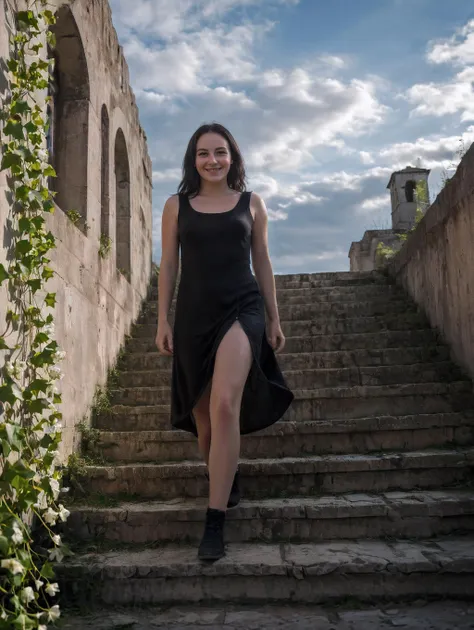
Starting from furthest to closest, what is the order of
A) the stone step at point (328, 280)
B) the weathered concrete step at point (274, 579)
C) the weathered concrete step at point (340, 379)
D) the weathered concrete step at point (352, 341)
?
the stone step at point (328, 280) → the weathered concrete step at point (352, 341) → the weathered concrete step at point (340, 379) → the weathered concrete step at point (274, 579)

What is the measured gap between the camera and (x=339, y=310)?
263 inches

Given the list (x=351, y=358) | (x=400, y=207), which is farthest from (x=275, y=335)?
(x=400, y=207)

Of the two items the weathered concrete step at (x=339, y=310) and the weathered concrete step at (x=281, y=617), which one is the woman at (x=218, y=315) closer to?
the weathered concrete step at (x=281, y=617)

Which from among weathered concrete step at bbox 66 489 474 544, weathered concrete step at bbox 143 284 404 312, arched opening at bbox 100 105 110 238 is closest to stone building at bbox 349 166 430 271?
weathered concrete step at bbox 143 284 404 312

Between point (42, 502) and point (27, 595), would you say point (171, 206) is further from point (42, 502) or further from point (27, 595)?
point (27, 595)

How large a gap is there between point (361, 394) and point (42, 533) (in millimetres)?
2449

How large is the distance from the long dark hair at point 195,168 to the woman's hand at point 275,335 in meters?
0.76

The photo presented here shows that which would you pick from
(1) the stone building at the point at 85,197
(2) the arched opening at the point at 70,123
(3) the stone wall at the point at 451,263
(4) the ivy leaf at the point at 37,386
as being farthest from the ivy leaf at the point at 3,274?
(3) the stone wall at the point at 451,263

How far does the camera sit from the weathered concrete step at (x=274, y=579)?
2801 mm

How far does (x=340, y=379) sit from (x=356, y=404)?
1.46 ft

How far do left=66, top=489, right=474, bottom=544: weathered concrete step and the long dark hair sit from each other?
1.71m

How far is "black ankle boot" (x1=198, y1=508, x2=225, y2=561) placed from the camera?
292cm

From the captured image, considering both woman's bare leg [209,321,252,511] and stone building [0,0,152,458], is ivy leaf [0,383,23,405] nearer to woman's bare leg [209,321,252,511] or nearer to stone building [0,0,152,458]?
stone building [0,0,152,458]

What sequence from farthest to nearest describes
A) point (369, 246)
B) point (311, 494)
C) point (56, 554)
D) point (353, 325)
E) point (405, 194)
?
point (369, 246), point (405, 194), point (353, 325), point (311, 494), point (56, 554)
